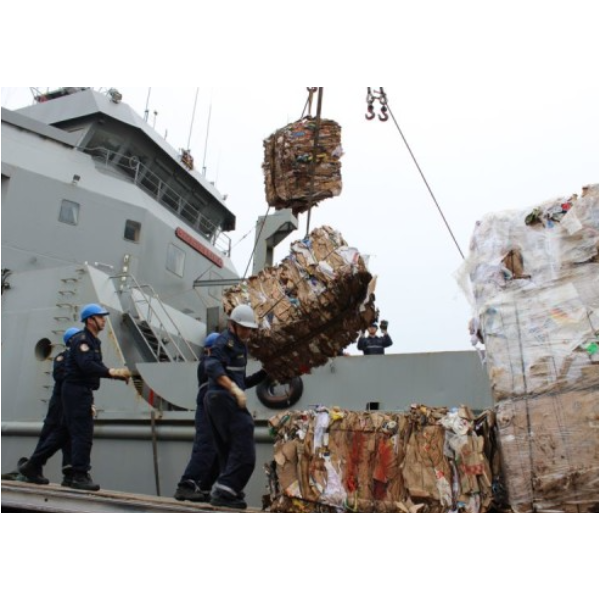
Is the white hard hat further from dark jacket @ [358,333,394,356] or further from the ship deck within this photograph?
dark jacket @ [358,333,394,356]

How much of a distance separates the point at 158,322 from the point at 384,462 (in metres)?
5.11

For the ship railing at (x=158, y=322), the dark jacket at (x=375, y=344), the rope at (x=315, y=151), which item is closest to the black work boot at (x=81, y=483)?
the rope at (x=315, y=151)

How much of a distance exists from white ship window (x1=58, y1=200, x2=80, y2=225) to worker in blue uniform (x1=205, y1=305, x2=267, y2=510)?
549 cm

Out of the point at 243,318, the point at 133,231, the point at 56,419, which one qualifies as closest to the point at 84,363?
the point at 56,419

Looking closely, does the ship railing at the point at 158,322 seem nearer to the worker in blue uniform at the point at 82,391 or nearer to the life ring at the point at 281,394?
the life ring at the point at 281,394

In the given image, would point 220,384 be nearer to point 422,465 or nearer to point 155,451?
point 422,465

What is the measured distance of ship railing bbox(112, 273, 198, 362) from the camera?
7.47 metres

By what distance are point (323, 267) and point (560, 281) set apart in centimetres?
192

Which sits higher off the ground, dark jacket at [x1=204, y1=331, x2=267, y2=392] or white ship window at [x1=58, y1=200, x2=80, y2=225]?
white ship window at [x1=58, y1=200, x2=80, y2=225]

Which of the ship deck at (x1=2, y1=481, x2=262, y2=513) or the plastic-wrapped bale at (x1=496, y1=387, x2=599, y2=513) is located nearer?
the plastic-wrapped bale at (x1=496, y1=387, x2=599, y2=513)

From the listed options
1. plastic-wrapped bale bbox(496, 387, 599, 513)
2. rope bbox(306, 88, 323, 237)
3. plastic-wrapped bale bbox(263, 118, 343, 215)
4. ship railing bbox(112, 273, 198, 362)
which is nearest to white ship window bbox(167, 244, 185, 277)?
ship railing bbox(112, 273, 198, 362)

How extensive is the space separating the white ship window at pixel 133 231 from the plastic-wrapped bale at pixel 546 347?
7.38 m

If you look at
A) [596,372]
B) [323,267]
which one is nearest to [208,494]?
[323,267]

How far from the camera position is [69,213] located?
8844 millimetres
